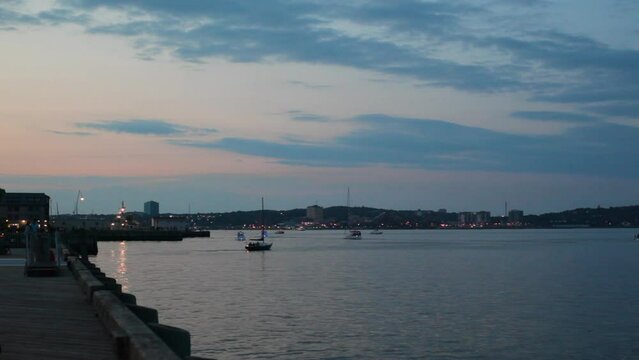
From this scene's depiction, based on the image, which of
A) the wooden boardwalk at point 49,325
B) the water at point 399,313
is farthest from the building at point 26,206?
the wooden boardwalk at point 49,325

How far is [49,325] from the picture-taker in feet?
52.4

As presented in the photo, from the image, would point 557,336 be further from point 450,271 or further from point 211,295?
point 450,271

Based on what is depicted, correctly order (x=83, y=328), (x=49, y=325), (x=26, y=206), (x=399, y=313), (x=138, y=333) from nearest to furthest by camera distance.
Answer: (x=138, y=333) < (x=83, y=328) < (x=49, y=325) < (x=399, y=313) < (x=26, y=206)

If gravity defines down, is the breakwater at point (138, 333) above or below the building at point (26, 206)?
below

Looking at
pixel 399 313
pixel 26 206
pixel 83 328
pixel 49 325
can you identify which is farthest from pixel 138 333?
pixel 26 206

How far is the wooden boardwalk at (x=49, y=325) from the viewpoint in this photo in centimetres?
1267

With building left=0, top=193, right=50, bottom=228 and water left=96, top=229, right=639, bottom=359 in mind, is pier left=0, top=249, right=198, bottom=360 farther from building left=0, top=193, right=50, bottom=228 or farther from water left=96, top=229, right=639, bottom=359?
building left=0, top=193, right=50, bottom=228

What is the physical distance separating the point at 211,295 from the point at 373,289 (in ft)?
41.0

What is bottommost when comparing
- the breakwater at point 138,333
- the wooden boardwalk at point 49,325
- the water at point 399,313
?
the water at point 399,313

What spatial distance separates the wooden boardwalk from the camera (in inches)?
499

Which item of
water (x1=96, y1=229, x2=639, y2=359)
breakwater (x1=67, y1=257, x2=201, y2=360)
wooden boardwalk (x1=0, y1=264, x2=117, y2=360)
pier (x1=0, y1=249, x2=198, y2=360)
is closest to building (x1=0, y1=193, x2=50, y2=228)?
water (x1=96, y1=229, x2=639, y2=359)

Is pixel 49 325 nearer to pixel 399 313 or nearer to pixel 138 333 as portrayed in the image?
pixel 138 333

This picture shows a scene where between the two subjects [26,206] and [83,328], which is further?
[26,206]

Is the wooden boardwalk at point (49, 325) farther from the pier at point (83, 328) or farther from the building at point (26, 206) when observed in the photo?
the building at point (26, 206)
